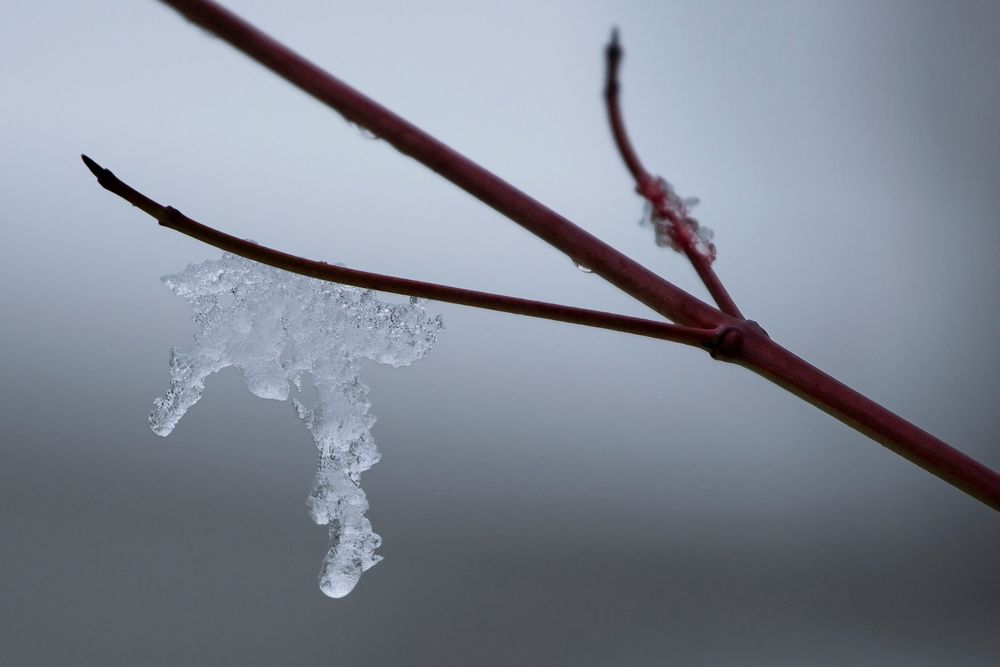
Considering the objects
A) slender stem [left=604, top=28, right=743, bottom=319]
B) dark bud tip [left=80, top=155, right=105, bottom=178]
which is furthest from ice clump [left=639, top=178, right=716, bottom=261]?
dark bud tip [left=80, top=155, right=105, bottom=178]

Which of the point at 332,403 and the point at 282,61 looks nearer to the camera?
the point at 282,61

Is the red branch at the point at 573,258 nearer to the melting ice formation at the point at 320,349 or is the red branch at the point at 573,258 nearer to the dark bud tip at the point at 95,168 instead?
the dark bud tip at the point at 95,168

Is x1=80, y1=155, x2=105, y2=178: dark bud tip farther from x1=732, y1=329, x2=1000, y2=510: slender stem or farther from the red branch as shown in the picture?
x1=732, y1=329, x2=1000, y2=510: slender stem

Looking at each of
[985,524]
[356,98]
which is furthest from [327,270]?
[985,524]

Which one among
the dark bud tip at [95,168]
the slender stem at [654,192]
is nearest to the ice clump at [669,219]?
the slender stem at [654,192]

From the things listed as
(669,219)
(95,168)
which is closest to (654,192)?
(669,219)

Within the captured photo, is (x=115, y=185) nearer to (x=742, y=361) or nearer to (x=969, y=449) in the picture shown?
(x=742, y=361)
